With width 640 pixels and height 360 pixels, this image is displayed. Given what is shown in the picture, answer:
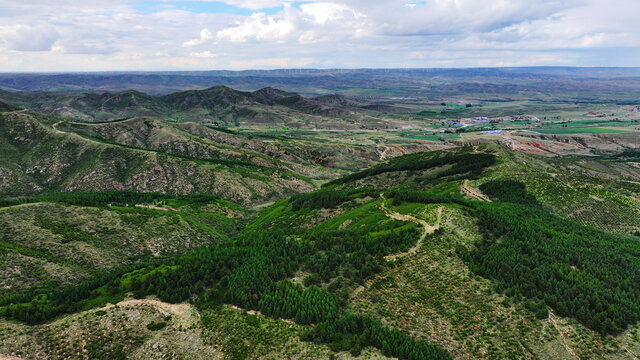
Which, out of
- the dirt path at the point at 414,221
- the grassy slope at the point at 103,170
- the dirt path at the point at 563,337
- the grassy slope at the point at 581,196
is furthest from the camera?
the grassy slope at the point at 103,170

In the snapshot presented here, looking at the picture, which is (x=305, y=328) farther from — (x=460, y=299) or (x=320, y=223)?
(x=320, y=223)

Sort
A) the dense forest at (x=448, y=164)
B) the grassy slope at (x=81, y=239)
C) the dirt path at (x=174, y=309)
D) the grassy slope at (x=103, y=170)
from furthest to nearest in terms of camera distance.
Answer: the grassy slope at (x=103, y=170) → the dense forest at (x=448, y=164) → the grassy slope at (x=81, y=239) → the dirt path at (x=174, y=309)

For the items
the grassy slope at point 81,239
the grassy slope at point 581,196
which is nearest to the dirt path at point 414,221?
the grassy slope at point 581,196

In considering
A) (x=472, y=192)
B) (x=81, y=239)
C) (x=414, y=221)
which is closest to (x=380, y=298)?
(x=414, y=221)

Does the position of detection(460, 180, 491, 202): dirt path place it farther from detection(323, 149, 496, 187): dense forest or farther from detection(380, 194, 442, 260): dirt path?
detection(380, 194, 442, 260): dirt path

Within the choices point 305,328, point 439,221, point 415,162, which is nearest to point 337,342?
point 305,328

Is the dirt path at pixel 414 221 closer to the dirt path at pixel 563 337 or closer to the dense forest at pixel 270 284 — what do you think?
the dense forest at pixel 270 284

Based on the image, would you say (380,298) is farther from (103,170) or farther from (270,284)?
(103,170)
